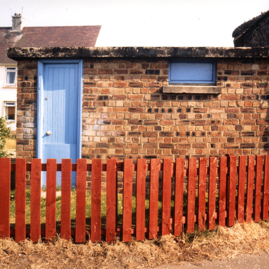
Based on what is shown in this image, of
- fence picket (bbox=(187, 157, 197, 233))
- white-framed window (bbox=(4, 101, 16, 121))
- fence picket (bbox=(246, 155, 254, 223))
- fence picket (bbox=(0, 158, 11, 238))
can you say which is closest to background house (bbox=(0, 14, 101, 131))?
white-framed window (bbox=(4, 101, 16, 121))

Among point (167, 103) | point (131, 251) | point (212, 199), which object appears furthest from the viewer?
point (167, 103)

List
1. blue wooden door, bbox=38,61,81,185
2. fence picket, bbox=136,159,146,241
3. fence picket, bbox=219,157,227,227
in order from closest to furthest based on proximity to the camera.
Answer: fence picket, bbox=136,159,146,241 < fence picket, bbox=219,157,227,227 < blue wooden door, bbox=38,61,81,185

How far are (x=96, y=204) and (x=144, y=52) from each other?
3.41m

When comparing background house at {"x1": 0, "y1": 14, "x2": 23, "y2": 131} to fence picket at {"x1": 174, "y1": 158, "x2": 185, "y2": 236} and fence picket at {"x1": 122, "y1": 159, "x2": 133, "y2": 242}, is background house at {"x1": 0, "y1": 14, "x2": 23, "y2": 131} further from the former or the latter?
fence picket at {"x1": 174, "y1": 158, "x2": 185, "y2": 236}

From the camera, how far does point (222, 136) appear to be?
217 inches

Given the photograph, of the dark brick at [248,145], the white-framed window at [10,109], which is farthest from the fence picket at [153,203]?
the white-framed window at [10,109]

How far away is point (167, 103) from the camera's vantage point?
5492 millimetres

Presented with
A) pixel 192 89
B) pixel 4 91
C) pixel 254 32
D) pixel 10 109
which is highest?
pixel 254 32

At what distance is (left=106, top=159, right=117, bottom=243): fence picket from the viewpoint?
10.5ft

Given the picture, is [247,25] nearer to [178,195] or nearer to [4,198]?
[178,195]

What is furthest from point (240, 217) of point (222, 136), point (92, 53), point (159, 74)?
point (92, 53)

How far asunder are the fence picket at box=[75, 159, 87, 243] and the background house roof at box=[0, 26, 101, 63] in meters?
20.8

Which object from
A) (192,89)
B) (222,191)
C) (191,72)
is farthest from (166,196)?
(191,72)

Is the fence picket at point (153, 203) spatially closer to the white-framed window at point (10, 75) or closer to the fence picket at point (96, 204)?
the fence picket at point (96, 204)
